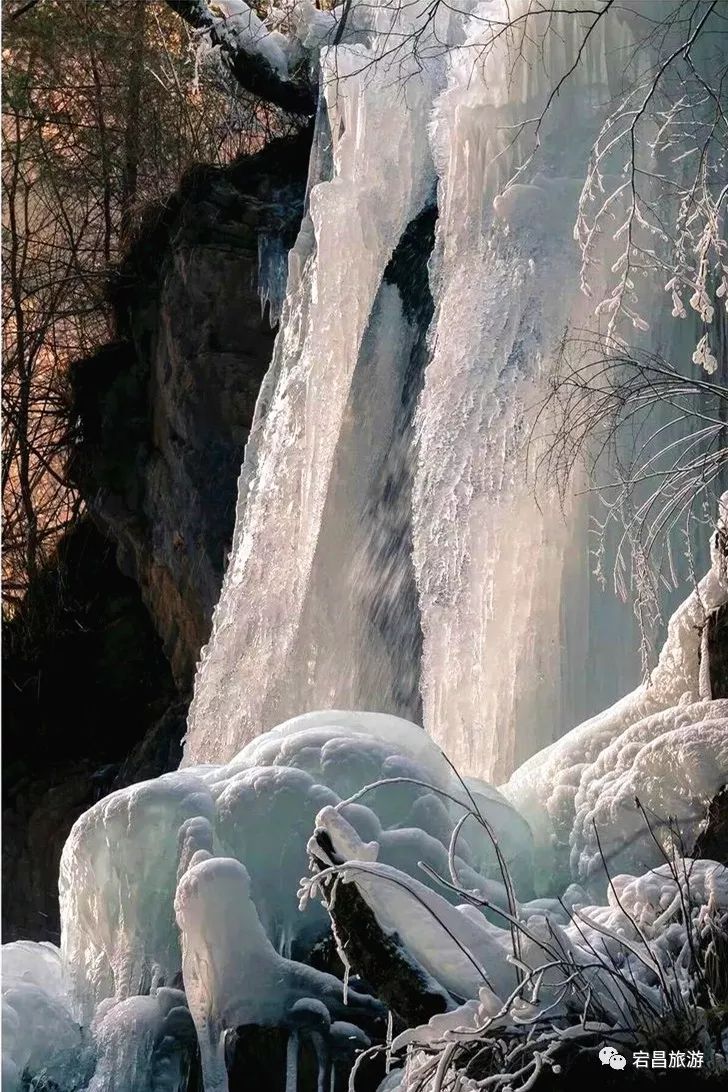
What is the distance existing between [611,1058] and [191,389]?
162 inches

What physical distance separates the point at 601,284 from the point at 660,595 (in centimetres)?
66

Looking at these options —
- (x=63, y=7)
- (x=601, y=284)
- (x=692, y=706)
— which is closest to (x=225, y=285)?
(x=63, y=7)

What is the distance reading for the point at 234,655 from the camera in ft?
13.3

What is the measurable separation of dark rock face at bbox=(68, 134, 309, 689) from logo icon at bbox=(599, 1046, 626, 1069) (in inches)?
151

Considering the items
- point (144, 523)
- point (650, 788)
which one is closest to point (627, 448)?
Answer: point (650, 788)

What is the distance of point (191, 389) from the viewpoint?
212 inches

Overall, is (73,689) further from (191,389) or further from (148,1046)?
(148,1046)

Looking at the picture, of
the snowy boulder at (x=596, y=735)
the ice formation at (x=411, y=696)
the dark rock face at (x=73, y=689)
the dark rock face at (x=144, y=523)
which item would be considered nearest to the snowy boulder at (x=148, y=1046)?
the ice formation at (x=411, y=696)

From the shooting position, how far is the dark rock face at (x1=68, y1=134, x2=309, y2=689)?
536cm

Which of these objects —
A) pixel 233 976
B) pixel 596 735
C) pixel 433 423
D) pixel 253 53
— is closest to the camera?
pixel 233 976

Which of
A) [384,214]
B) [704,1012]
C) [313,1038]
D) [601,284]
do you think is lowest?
[313,1038]

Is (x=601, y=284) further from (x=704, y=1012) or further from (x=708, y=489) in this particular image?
(x=704, y=1012)

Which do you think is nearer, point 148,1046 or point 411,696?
point 148,1046

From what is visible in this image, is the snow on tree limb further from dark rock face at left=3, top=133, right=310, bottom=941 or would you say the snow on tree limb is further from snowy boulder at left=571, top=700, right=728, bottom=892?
snowy boulder at left=571, top=700, right=728, bottom=892
